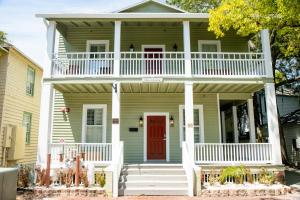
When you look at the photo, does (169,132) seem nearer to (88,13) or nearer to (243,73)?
(243,73)

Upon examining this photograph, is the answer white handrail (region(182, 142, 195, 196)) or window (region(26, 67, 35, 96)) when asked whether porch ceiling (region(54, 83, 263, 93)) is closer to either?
white handrail (region(182, 142, 195, 196))

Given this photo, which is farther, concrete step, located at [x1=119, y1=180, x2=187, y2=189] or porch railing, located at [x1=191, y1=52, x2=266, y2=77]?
porch railing, located at [x1=191, y1=52, x2=266, y2=77]

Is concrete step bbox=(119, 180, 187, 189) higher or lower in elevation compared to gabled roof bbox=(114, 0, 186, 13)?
lower

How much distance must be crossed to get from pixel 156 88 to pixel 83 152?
4.28m

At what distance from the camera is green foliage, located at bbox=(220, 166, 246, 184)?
33.2ft

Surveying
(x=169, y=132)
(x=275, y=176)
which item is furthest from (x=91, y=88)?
(x=275, y=176)

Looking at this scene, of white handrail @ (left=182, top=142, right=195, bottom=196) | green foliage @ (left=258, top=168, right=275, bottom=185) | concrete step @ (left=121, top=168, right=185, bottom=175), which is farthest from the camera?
concrete step @ (left=121, top=168, right=185, bottom=175)

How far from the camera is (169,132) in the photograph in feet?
43.9

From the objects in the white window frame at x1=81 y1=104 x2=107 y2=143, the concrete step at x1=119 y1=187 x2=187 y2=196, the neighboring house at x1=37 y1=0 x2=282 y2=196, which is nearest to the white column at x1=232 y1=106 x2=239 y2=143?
the neighboring house at x1=37 y1=0 x2=282 y2=196

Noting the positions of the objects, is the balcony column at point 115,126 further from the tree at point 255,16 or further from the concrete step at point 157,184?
the tree at point 255,16

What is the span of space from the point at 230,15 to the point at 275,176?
20.3ft

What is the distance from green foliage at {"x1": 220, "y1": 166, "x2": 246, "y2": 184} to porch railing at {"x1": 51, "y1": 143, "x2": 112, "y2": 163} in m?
4.43

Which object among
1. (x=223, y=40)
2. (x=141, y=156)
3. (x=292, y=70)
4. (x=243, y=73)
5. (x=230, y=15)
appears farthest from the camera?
(x=292, y=70)

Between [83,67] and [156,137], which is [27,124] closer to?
[83,67]
